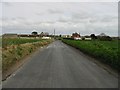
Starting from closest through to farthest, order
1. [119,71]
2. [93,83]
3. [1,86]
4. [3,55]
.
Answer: [1,86]
[93,83]
[119,71]
[3,55]

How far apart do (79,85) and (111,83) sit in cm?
151

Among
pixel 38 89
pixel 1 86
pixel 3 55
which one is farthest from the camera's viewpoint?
pixel 3 55

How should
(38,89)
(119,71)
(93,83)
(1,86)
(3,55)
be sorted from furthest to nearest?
(3,55) < (119,71) < (93,83) < (1,86) < (38,89)

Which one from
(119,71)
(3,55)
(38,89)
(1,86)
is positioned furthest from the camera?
(3,55)

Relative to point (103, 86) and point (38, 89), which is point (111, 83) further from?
point (38, 89)

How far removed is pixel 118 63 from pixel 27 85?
6728 millimetres

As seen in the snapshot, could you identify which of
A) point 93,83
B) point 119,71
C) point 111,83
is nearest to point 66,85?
point 93,83

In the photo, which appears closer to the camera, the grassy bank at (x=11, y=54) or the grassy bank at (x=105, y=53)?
the grassy bank at (x=105, y=53)

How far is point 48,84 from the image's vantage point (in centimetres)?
930

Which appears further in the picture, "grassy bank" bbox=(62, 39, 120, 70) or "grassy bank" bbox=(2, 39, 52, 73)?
"grassy bank" bbox=(2, 39, 52, 73)

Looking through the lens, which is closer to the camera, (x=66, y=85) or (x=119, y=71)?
(x=66, y=85)

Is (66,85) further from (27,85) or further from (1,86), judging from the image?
(1,86)

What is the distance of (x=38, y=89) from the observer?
834 cm

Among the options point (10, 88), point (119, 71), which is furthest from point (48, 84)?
point (119, 71)
